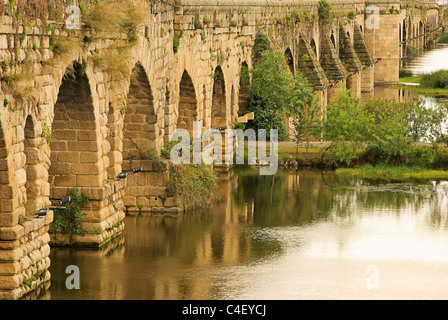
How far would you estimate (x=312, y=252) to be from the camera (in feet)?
59.4

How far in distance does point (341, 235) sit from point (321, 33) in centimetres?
2294

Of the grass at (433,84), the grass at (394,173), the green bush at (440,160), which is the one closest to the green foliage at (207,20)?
the grass at (394,173)

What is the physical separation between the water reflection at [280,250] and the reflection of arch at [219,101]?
134 inches

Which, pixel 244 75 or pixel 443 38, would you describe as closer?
pixel 244 75

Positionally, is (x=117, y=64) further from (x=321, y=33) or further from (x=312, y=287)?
(x=321, y=33)

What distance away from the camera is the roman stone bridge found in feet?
46.9

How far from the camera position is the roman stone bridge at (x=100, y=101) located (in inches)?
563

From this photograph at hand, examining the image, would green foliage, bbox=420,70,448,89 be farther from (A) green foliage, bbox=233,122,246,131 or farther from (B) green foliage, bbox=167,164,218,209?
(B) green foliage, bbox=167,164,218,209

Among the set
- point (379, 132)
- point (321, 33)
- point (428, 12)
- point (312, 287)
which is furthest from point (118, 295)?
point (428, 12)

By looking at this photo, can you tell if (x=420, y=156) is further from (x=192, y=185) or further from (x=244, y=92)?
(x=192, y=185)

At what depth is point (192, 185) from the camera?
21.8 m

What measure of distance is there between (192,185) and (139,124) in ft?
5.83

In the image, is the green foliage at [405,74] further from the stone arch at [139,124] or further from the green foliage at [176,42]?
the stone arch at [139,124]

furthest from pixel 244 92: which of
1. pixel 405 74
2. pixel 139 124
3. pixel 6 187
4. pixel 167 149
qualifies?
pixel 405 74
